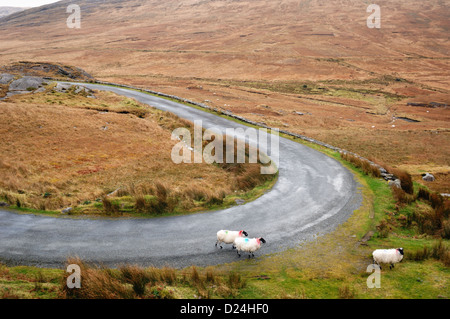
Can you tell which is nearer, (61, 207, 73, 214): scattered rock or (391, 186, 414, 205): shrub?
(61, 207, 73, 214): scattered rock

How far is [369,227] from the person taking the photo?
1503 cm

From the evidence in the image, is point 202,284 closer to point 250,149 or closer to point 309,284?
point 309,284

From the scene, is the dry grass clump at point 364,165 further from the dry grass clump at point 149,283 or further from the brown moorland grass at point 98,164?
the dry grass clump at point 149,283

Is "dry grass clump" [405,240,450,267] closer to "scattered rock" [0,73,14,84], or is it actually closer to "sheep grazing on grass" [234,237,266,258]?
"sheep grazing on grass" [234,237,266,258]

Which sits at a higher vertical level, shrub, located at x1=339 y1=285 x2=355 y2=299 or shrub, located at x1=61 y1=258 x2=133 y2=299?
shrub, located at x1=61 y1=258 x2=133 y2=299

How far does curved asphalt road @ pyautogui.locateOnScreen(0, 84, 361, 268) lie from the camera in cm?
1205

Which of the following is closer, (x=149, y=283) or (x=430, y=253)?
(x=149, y=283)

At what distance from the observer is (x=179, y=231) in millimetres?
14172

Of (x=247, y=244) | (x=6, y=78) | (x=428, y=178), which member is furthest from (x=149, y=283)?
(x=6, y=78)

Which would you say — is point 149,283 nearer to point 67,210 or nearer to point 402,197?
point 67,210

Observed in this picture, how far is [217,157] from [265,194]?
852 cm

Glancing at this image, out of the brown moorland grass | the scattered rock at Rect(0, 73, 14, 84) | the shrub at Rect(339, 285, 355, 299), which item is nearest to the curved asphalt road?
the brown moorland grass

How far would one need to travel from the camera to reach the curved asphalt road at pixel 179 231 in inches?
475
